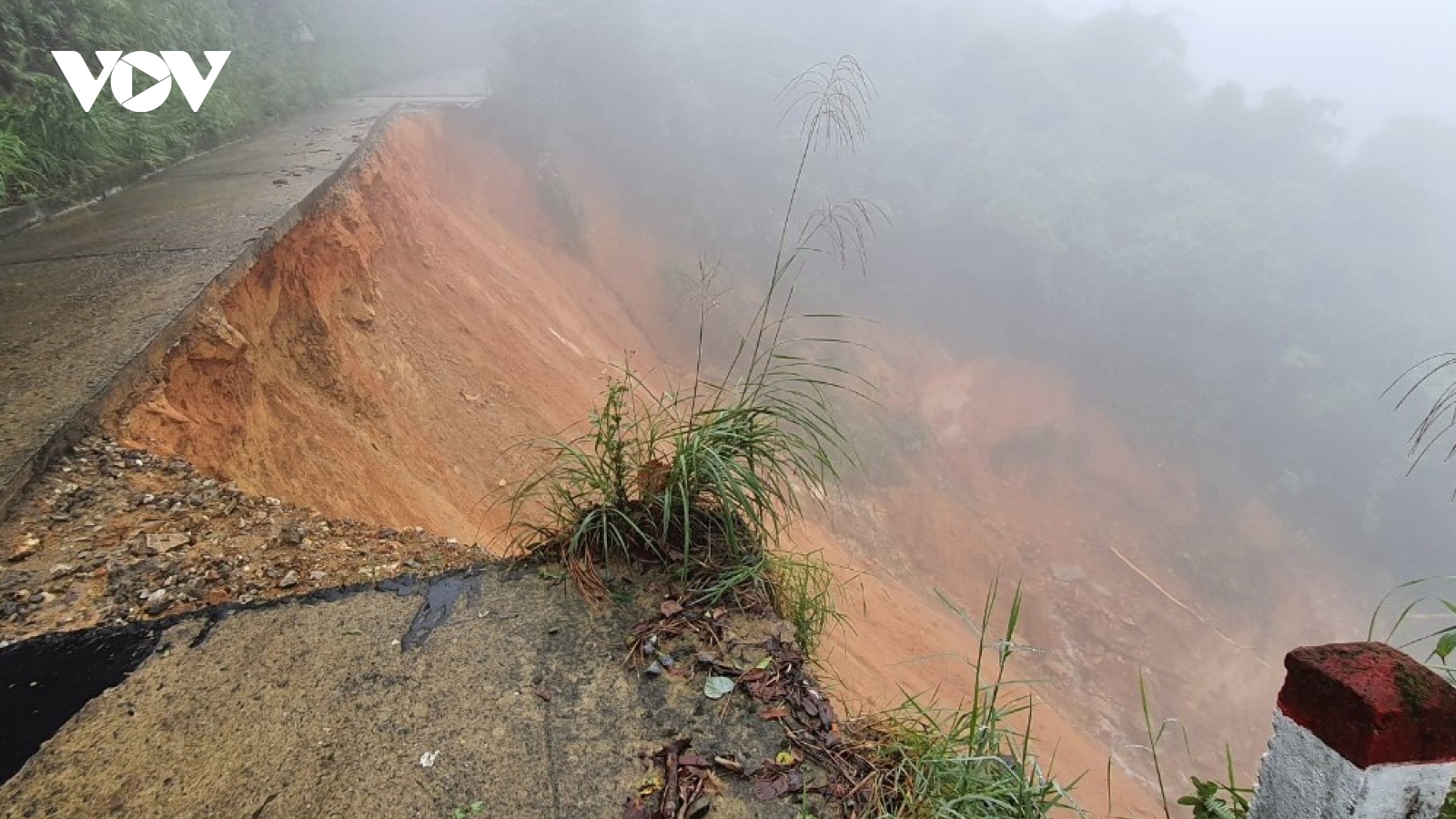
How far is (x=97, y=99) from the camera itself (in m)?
6.74

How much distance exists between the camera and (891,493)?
14.7 m

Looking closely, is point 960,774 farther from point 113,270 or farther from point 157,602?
point 113,270

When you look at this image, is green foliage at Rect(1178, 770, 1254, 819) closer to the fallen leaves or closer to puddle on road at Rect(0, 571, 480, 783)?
the fallen leaves

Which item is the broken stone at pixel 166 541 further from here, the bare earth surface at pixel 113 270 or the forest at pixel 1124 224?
the forest at pixel 1124 224

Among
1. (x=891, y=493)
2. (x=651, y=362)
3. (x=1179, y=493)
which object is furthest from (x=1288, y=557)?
(x=651, y=362)

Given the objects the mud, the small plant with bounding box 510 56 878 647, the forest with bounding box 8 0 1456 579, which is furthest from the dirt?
Result: the forest with bounding box 8 0 1456 579

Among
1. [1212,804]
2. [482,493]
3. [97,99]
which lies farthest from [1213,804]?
[97,99]

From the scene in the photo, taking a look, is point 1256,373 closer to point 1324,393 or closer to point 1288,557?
point 1324,393

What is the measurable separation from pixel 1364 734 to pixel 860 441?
14323 millimetres

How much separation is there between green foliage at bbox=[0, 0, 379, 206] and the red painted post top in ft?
24.4

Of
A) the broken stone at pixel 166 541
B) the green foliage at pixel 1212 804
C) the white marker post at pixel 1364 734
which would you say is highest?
the white marker post at pixel 1364 734

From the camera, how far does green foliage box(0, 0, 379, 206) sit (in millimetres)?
5621

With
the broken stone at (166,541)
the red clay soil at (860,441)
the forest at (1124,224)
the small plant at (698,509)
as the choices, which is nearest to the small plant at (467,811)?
the small plant at (698,509)

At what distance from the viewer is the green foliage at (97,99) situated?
5.62 m
